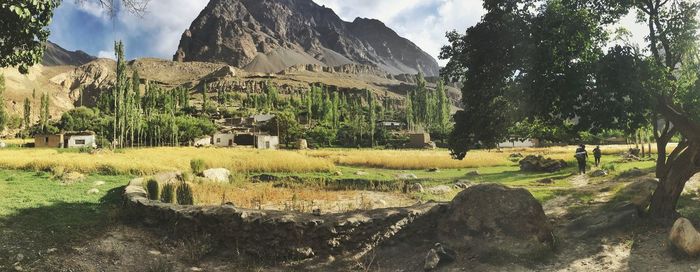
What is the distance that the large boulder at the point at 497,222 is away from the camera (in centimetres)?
1266

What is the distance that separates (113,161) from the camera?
96.4ft

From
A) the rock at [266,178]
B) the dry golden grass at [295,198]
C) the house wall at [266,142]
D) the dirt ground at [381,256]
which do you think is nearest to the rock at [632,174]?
the dry golden grass at [295,198]

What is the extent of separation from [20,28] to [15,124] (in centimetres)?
16506

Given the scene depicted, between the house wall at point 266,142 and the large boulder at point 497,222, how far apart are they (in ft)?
279

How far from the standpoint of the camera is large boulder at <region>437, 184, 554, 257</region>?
12664 mm

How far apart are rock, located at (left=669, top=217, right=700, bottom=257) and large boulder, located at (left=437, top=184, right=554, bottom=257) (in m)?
2.88

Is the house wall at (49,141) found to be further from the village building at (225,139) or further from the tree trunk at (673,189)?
the tree trunk at (673,189)

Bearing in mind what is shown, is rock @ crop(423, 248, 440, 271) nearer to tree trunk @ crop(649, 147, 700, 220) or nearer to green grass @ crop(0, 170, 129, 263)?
tree trunk @ crop(649, 147, 700, 220)

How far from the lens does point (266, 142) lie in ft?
327

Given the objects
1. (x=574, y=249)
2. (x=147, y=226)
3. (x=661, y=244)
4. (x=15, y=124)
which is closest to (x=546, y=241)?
(x=574, y=249)

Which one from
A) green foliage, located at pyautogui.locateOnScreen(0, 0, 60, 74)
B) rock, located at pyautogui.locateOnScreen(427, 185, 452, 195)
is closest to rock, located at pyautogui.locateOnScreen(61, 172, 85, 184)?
green foliage, located at pyautogui.locateOnScreen(0, 0, 60, 74)

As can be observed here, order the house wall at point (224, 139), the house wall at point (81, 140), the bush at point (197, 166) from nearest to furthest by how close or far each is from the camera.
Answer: the bush at point (197, 166) → the house wall at point (81, 140) → the house wall at point (224, 139)

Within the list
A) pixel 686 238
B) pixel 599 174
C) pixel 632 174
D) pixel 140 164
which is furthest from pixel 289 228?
pixel 599 174

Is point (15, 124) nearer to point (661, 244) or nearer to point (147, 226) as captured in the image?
point (147, 226)
